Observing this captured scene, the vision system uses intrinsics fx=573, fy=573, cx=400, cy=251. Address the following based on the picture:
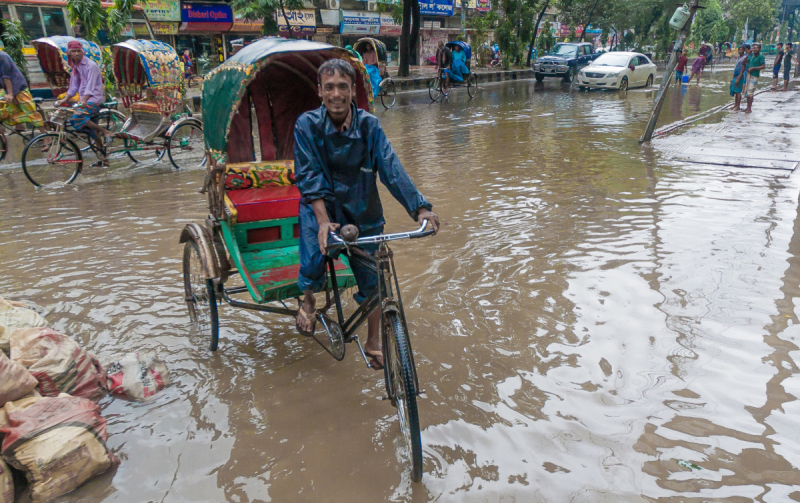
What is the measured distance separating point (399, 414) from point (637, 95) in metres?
20.1

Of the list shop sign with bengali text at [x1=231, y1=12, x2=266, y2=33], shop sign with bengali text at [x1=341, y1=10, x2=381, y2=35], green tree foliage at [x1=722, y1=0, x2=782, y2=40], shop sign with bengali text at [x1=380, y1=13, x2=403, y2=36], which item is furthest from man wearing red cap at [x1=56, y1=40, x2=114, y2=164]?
green tree foliage at [x1=722, y1=0, x2=782, y2=40]

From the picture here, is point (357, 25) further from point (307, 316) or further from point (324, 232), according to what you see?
point (324, 232)

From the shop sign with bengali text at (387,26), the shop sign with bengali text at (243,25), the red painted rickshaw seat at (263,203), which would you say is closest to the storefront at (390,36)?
the shop sign with bengali text at (387,26)

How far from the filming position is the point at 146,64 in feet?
29.3

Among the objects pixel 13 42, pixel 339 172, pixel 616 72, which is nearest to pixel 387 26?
pixel 616 72

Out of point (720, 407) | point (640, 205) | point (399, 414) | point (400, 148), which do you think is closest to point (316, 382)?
point (399, 414)

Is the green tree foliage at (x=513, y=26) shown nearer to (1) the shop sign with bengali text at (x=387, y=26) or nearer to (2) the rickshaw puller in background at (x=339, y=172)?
(1) the shop sign with bengali text at (x=387, y=26)

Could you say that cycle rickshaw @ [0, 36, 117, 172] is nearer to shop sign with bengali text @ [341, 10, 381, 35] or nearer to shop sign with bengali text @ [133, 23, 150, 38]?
shop sign with bengali text @ [133, 23, 150, 38]

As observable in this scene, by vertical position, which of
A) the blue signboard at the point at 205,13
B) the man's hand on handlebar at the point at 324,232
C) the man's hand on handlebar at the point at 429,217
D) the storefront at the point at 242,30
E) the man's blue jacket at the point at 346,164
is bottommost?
A: the man's hand on handlebar at the point at 324,232

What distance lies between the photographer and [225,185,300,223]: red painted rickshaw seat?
3645 millimetres

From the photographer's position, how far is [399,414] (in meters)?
2.68

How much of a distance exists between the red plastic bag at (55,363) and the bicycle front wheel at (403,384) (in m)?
1.62

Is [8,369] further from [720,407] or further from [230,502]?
[720,407]

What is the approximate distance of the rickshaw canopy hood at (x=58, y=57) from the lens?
1026 cm
